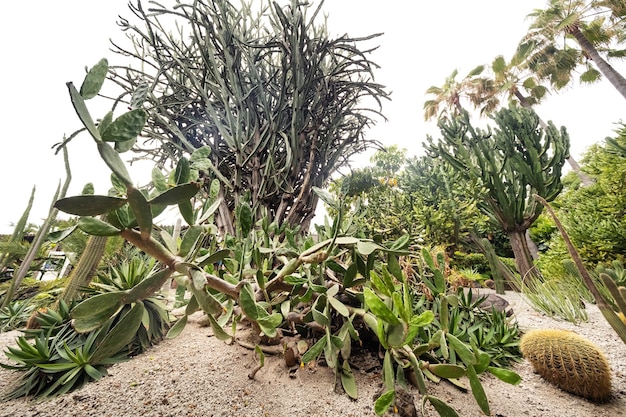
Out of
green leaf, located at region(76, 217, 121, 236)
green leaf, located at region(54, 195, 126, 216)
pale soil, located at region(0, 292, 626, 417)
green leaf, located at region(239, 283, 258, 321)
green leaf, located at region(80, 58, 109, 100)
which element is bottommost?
pale soil, located at region(0, 292, 626, 417)

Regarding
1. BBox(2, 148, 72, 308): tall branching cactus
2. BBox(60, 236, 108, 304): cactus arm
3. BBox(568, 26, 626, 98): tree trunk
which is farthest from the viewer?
BBox(568, 26, 626, 98): tree trunk

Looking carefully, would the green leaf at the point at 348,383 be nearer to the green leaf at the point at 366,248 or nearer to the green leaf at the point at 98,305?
the green leaf at the point at 366,248

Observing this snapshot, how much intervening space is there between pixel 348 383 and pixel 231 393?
0.88ft

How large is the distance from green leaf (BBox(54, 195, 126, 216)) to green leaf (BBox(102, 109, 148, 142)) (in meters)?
0.08

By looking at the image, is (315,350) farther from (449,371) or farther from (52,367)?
(52,367)

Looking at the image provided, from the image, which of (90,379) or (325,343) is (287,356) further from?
(90,379)

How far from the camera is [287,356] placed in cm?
66

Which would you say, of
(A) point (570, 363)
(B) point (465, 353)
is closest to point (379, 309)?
(B) point (465, 353)

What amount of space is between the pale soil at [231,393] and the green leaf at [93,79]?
59cm

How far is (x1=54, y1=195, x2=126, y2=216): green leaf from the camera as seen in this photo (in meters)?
0.33

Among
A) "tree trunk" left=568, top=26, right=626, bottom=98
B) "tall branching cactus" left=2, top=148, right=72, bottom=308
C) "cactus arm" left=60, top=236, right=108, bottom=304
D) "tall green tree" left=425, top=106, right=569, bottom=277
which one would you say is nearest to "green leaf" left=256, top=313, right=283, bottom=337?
→ "cactus arm" left=60, top=236, right=108, bottom=304

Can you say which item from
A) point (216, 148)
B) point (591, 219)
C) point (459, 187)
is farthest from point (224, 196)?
point (591, 219)

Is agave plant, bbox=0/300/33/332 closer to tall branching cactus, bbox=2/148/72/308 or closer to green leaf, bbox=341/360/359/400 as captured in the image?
tall branching cactus, bbox=2/148/72/308

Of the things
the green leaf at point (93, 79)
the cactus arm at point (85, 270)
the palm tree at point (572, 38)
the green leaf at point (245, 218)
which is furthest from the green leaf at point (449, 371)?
the palm tree at point (572, 38)
